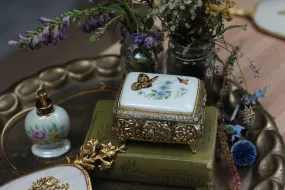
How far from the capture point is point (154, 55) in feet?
2.65

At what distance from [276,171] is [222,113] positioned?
0.15 metres

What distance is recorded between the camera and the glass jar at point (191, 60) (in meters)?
0.75

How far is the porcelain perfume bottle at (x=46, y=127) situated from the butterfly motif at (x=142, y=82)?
0.14m

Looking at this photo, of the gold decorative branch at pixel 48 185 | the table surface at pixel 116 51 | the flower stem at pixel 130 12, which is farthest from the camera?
the table surface at pixel 116 51

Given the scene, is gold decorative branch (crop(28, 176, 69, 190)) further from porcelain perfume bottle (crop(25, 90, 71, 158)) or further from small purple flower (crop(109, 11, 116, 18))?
small purple flower (crop(109, 11, 116, 18))

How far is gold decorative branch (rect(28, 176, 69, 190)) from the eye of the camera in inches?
25.8

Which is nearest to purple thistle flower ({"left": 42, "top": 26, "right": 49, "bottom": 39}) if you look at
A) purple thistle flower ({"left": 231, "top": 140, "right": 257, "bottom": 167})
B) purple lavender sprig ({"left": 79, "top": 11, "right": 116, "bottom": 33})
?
purple lavender sprig ({"left": 79, "top": 11, "right": 116, "bottom": 33})

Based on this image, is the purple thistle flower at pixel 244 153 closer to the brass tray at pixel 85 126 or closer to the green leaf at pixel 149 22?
the brass tray at pixel 85 126

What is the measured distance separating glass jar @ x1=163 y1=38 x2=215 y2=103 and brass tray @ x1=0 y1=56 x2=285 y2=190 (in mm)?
104

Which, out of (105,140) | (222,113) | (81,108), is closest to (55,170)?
(105,140)

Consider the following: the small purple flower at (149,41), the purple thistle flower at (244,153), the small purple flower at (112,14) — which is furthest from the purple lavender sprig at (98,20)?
the purple thistle flower at (244,153)

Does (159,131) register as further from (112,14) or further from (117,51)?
(117,51)

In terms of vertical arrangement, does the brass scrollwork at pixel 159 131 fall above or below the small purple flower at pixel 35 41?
below

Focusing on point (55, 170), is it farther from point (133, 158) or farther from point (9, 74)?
point (9, 74)
